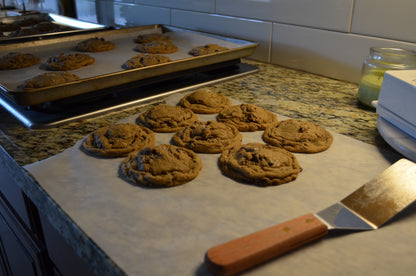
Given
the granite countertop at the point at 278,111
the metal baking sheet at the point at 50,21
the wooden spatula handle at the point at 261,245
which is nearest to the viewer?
the wooden spatula handle at the point at 261,245

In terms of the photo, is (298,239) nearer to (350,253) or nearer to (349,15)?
(350,253)

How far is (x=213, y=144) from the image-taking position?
32.2 inches

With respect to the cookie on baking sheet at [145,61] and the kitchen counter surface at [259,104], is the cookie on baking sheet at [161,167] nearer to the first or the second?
the kitchen counter surface at [259,104]

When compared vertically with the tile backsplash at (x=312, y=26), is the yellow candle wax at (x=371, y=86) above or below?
below

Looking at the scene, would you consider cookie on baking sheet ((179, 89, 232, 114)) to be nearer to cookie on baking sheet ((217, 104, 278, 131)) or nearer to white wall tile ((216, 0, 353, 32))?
cookie on baking sheet ((217, 104, 278, 131))

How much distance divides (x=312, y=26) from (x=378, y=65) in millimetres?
381

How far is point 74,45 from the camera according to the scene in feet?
5.25

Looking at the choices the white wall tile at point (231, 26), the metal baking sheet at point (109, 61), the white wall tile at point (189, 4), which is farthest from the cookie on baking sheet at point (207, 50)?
the white wall tile at point (189, 4)

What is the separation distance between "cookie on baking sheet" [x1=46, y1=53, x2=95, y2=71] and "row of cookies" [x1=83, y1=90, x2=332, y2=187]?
17.6 inches

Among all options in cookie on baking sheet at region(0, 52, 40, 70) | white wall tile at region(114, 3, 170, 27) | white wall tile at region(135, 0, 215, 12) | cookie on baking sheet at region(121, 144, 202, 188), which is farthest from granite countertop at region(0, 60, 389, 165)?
white wall tile at region(114, 3, 170, 27)

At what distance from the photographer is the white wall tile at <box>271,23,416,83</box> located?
1.18 metres

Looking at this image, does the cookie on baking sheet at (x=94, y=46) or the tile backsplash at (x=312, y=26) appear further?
the cookie on baking sheet at (x=94, y=46)

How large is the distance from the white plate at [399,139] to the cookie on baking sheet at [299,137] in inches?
4.7

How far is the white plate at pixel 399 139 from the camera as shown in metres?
0.73
